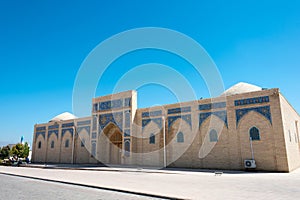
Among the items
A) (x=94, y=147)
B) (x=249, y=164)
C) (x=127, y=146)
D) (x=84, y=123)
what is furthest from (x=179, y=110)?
(x=84, y=123)

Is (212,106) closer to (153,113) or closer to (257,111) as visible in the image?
(257,111)

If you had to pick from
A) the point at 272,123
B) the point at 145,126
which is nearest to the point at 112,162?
the point at 145,126

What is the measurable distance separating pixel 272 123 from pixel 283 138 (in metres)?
1.10

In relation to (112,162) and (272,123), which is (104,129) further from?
(272,123)

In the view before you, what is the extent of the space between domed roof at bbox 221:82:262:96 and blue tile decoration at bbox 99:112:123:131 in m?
9.69

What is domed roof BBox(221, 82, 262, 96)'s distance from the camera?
1714 cm

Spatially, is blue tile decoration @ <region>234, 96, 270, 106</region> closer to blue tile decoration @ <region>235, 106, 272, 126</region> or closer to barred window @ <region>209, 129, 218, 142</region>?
blue tile decoration @ <region>235, 106, 272, 126</region>

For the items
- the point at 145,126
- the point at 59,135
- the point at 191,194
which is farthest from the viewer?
the point at 59,135

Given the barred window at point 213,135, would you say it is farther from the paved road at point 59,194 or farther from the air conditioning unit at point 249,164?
the paved road at point 59,194

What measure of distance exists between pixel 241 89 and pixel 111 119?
40.0 ft

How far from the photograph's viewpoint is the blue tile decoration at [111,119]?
2123 cm

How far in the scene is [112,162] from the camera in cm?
2198

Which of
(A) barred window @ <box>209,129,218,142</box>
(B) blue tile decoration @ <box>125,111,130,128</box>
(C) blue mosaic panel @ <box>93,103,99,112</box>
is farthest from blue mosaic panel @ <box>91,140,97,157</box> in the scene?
(A) barred window @ <box>209,129,218,142</box>

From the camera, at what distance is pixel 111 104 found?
2236cm
